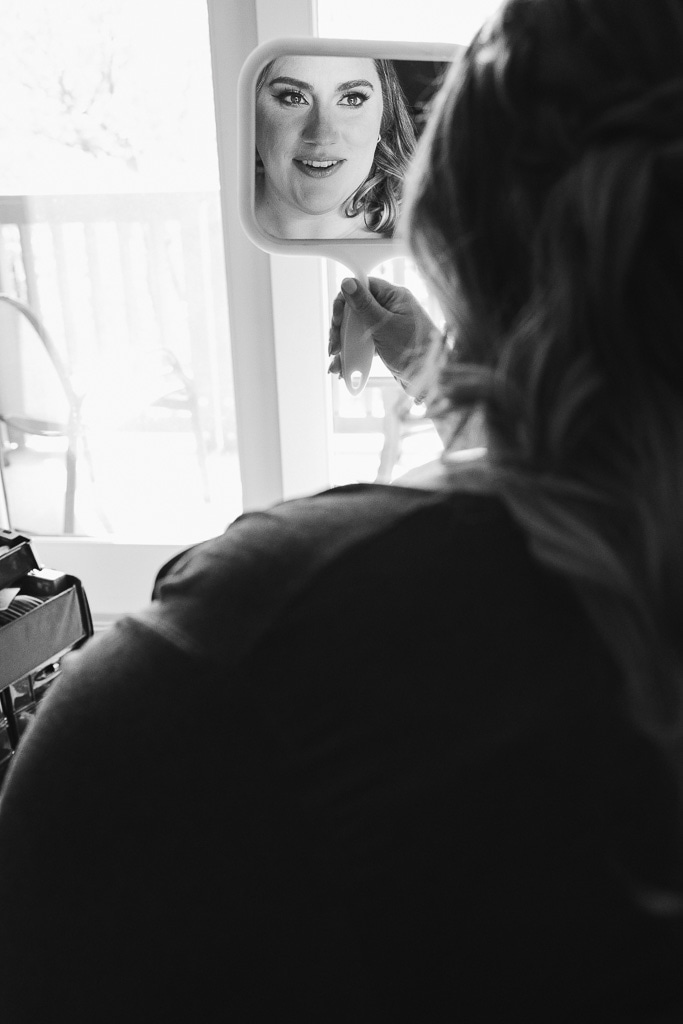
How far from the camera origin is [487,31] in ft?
1.43

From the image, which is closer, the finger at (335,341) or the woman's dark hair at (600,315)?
the woman's dark hair at (600,315)

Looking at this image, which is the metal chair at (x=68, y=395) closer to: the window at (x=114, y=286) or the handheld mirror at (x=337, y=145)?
the window at (x=114, y=286)

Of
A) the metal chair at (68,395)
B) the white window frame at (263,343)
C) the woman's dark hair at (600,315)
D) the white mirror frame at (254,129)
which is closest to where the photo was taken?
the woman's dark hair at (600,315)

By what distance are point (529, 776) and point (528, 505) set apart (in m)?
0.11

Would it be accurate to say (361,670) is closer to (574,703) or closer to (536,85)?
(574,703)

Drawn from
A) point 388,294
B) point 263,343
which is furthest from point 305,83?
point 263,343

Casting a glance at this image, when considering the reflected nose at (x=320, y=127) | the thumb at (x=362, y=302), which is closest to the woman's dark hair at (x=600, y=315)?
the thumb at (x=362, y=302)

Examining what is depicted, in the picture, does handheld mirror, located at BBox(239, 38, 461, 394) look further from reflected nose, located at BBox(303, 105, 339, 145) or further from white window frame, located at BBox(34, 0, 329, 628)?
white window frame, located at BBox(34, 0, 329, 628)

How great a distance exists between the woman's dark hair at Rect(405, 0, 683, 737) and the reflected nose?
0.70m

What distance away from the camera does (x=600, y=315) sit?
1.24 ft

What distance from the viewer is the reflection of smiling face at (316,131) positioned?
1.04 m

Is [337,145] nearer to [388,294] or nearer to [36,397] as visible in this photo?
[388,294]

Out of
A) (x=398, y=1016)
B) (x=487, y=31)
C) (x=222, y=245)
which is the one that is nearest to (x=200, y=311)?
(x=222, y=245)

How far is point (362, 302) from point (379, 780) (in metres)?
0.70
